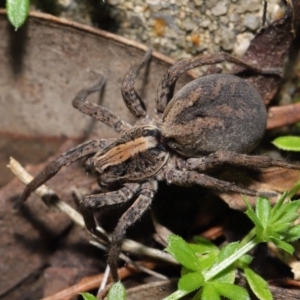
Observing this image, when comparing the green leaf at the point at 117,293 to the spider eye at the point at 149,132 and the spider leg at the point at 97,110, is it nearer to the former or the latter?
the spider eye at the point at 149,132

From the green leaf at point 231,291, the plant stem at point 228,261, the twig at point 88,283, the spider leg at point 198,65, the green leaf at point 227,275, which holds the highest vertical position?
the spider leg at point 198,65

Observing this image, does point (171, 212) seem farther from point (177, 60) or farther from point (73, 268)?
point (177, 60)

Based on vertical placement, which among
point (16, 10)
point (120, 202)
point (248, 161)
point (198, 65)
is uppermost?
point (16, 10)

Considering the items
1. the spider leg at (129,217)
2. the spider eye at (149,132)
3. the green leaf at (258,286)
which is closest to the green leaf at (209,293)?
the green leaf at (258,286)

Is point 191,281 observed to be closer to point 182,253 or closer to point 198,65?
point 182,253

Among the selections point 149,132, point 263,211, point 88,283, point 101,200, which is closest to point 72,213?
point 101,200

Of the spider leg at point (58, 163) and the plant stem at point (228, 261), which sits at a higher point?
the spider leg at point (58, 163)

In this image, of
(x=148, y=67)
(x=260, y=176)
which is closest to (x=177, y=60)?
(x=148, y=67)
